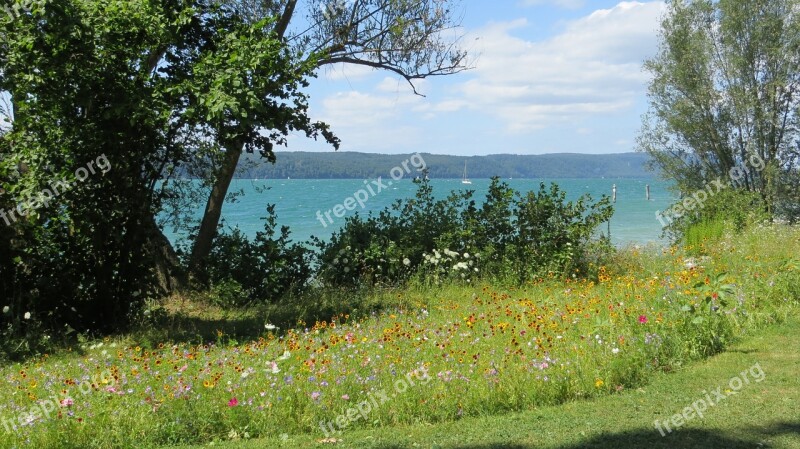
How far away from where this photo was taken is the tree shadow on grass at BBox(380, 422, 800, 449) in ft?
16.0

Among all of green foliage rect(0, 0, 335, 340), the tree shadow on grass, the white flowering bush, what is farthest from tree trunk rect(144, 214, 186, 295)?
the tree shadow on grass

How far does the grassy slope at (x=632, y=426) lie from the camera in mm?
4977

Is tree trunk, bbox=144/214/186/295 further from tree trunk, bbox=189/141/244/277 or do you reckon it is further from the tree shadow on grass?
the tree shadow on grass

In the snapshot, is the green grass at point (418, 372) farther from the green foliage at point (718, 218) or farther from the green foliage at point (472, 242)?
the green foliage at point (718, 218)

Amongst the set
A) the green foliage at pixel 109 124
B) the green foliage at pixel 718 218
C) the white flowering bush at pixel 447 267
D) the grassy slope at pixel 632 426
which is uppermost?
the green foliage at pixel 109 124

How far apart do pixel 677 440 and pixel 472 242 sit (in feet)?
26.1

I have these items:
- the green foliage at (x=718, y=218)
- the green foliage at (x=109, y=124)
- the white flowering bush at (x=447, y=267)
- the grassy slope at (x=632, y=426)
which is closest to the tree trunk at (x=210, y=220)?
the green foliage at (x=109, y=124)

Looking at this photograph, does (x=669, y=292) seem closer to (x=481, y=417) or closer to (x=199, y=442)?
(x=481, y=417)

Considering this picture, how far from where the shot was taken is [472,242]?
1281 cm

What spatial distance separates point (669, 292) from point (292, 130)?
201 inches

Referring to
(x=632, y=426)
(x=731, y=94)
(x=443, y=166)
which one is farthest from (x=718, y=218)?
(x=443, y=166)

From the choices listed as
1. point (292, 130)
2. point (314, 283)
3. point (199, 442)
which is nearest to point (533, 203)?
point (314, 283)

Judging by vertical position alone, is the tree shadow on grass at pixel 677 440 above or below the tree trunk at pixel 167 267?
below

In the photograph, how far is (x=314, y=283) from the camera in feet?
41.5
